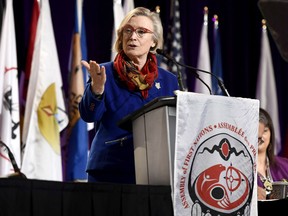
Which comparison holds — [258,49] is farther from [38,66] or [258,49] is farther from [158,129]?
[158,129]

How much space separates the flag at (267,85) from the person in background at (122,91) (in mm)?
3947

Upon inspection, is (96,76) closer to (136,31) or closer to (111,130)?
(111,130)

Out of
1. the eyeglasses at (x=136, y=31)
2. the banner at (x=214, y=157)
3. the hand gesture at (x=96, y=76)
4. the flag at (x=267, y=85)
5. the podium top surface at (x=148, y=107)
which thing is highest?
the flag at (x=267, y=85)

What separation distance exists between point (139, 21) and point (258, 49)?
4.44 metres

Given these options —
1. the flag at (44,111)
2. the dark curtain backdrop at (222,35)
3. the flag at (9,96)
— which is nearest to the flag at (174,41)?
the dark curtain backdrop at (222,35)

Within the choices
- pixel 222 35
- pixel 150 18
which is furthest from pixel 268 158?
pixel 222 35

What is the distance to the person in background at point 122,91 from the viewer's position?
3.04 meters

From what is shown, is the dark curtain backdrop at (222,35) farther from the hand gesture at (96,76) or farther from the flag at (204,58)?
the hand gesture at (96,76)

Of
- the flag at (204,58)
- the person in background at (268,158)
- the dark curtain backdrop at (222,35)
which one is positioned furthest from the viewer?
the flag at (204,58)

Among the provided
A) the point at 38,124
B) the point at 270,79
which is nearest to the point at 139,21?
the point at 38,124

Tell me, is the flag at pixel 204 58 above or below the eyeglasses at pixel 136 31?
→ above

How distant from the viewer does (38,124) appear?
5.75 metres

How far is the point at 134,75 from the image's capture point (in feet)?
10.7

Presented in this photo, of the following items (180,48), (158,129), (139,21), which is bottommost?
(158,129)
